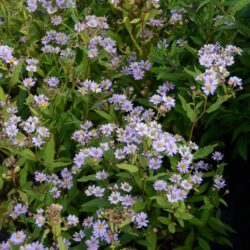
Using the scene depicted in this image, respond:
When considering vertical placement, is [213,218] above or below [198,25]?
below

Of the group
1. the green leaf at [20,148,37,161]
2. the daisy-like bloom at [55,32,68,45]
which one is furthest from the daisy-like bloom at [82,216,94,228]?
the daisy-like bloom at [55,32,68,45]

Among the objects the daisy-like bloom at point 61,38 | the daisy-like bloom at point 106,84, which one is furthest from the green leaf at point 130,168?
the daisy-like bloom at point 61,38

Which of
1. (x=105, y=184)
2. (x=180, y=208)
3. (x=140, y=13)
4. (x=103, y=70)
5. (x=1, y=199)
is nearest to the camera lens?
(x=180, y=208)

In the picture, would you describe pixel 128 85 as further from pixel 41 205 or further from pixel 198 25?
pixel 41 205

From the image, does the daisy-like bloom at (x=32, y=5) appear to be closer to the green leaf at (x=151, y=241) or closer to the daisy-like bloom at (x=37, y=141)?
the daisy-like bloom at (x=37, y=141)

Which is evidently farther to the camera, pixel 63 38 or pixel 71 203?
pixel 63 38

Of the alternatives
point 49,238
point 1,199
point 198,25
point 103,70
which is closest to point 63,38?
point 103,70

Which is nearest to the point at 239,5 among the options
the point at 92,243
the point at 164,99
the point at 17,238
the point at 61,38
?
the point at 164,99
